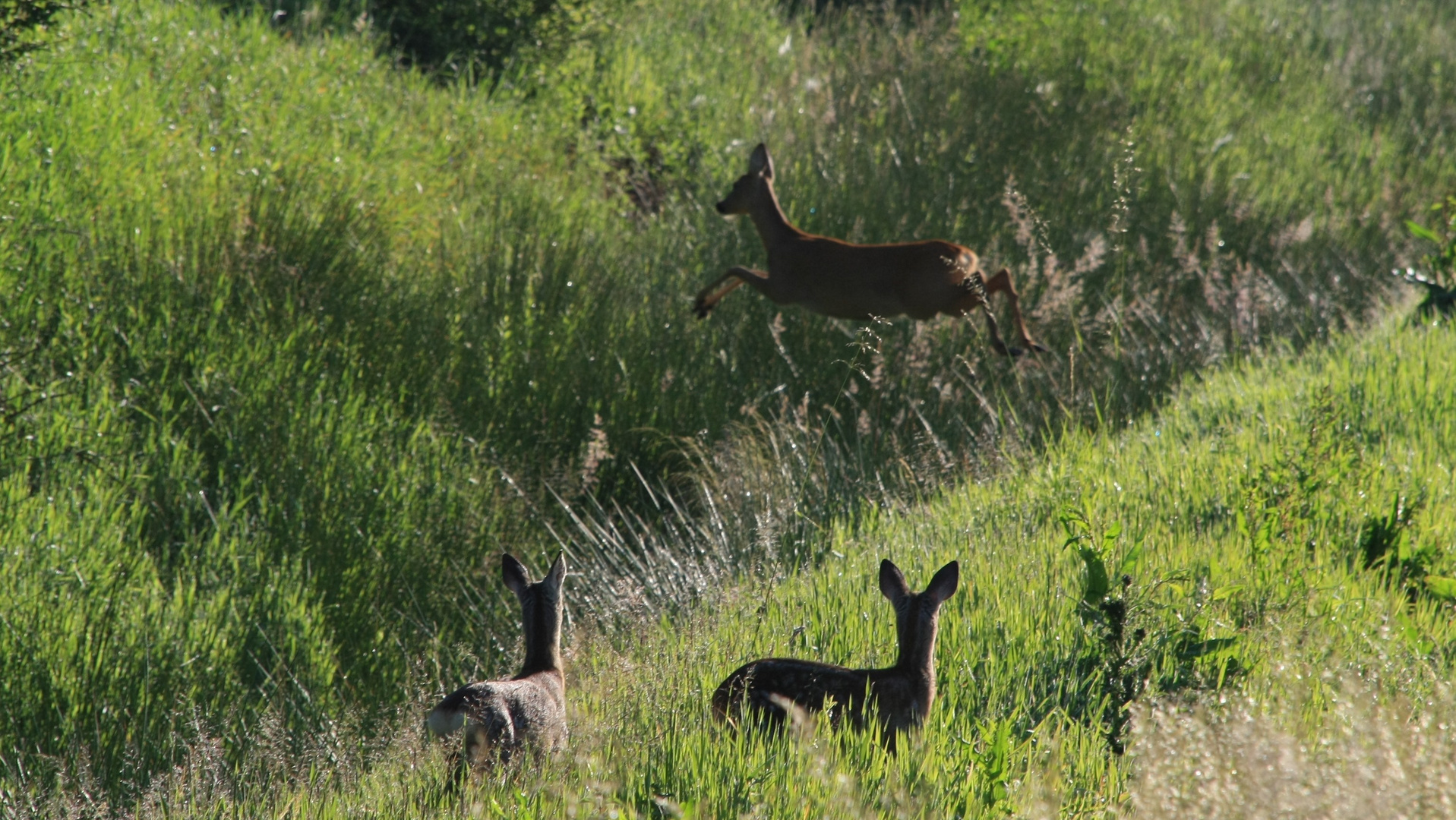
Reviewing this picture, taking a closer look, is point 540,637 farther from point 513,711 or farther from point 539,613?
point 513,711

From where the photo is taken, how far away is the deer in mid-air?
5668 mm

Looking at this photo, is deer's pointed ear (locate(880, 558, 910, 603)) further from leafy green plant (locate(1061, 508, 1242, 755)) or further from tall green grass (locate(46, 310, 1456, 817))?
leafy green plant (locate(1061, 508, 1242, 755))

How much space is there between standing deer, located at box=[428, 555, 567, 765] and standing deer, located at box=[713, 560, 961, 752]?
0.49 meters

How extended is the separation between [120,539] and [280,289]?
2004 millimetres

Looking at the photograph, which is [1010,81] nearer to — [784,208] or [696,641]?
[784,208]

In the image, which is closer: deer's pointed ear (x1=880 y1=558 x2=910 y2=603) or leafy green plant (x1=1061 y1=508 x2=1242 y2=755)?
deer's pointed ear (x1=880 y1=558 x2=910 y2=603)

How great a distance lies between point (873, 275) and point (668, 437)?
2.13 m

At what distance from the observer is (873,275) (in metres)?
5.87

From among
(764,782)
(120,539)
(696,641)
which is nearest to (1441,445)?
(696,641)

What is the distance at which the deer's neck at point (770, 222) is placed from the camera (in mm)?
6254

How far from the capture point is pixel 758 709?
3.50 meters

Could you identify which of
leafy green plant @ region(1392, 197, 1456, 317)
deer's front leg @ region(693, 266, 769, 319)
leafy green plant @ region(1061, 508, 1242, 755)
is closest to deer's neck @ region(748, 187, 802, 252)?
deer's front leg @ region(693, 266, 769, 319)

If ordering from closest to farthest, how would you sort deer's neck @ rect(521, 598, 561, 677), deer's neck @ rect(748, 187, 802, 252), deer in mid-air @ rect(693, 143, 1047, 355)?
deer's neck @ rect(521, 598, 561, 677) → deer in mid-air @ rect(693, 143, 1047, 355) → deer's neck @ rect(748, 187, 802, 252)

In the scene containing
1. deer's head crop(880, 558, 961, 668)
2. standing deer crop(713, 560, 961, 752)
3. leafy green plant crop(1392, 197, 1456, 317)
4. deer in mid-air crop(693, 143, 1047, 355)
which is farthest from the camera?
leafy green plant crop(1392, 197, 1456, 317)
